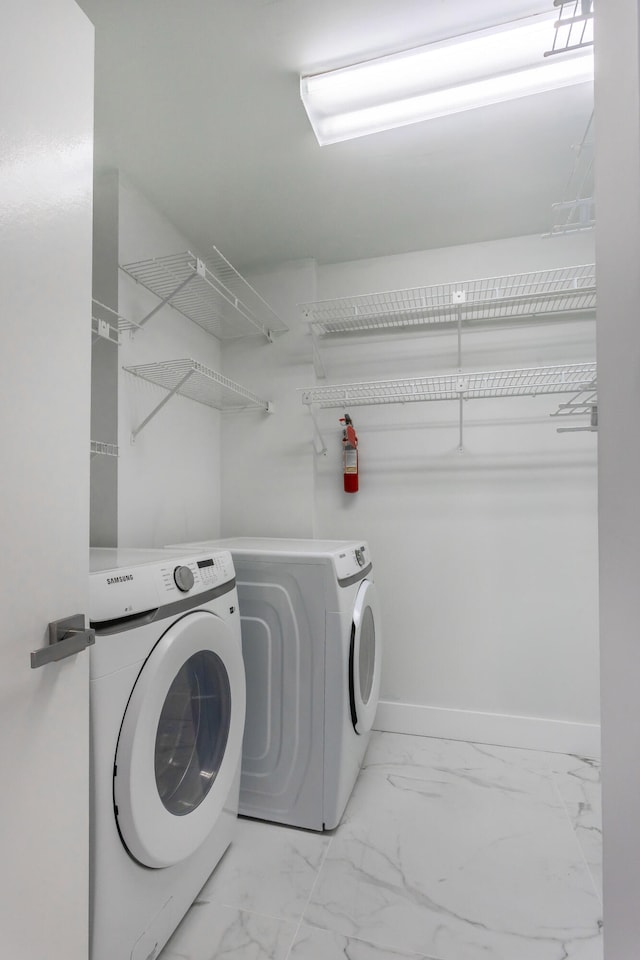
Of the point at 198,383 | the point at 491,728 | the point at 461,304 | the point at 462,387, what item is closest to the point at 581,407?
the point at 462,387

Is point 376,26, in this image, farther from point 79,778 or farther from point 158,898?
point 158,898

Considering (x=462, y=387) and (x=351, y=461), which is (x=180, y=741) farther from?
(x=462, y=387)

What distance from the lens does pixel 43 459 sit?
2.66ft

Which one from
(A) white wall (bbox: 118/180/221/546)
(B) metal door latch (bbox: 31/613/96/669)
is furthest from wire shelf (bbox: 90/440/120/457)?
(B) metal door latch (bbox: 31/613/96/669)

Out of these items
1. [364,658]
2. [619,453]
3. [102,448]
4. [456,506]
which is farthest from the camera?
[456,506]

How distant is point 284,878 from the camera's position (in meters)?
1.50

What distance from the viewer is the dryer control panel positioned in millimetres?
1032

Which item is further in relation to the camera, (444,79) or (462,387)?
(462,387)

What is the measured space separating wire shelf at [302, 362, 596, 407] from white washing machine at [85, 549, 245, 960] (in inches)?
47.9

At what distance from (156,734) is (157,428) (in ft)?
4.43

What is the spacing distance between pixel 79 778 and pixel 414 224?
2.43 metres

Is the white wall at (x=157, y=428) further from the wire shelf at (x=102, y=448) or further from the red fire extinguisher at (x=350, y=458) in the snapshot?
the red fire extinguisher at (x=350, y=458)

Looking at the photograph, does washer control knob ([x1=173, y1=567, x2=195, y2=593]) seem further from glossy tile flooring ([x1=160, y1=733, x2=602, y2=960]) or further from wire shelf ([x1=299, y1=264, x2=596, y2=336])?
wire shelf ([x1=299, y1=264, x2=596, y2=336])

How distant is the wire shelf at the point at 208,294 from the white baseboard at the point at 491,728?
Result: 82.7 inches
